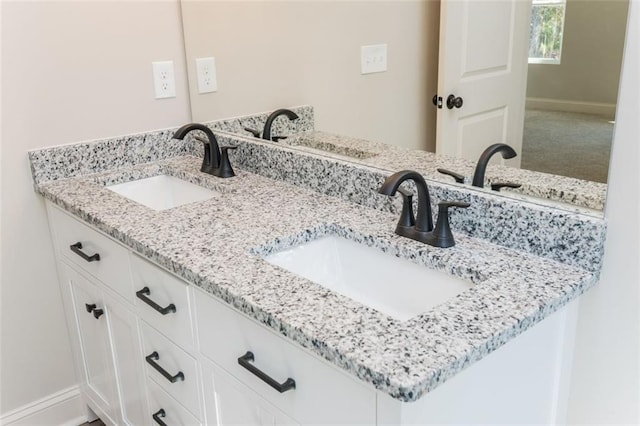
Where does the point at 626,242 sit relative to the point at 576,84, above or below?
below

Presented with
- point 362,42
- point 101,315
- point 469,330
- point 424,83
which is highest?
point 362,42

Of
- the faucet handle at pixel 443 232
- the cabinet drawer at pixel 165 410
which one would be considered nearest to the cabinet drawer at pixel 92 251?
the cabinet drawer at pixel 165 410

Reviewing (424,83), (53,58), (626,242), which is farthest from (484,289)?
(53,58)

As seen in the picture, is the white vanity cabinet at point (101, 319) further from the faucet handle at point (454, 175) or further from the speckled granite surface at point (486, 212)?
the faucet handle at point (454, 175)

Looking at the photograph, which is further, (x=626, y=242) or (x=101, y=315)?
(x=101, y=315)

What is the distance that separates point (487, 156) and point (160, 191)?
1.21 metres

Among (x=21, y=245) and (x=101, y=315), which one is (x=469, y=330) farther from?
(x=21, y=245)

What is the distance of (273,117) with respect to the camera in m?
1.96

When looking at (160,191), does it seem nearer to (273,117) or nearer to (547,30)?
(273,117)

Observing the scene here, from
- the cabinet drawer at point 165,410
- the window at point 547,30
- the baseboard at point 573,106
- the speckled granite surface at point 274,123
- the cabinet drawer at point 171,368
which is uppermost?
the window at point 547,30

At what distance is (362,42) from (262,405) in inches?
40.7

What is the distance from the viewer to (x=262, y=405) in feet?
3.76

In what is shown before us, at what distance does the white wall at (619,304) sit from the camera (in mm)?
1035

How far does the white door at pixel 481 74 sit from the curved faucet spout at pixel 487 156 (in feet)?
0.04
